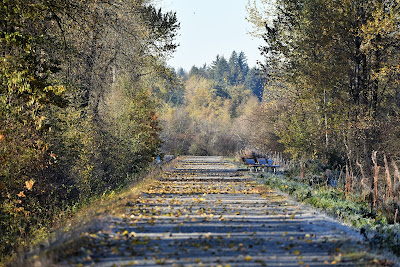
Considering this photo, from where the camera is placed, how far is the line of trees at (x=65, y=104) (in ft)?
38.7

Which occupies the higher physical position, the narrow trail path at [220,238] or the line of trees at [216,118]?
the line of trees at [216,118]

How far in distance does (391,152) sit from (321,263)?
60.9 ft

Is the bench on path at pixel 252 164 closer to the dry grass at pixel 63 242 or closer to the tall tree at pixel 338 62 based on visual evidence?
the tall tree at pixel 338 62

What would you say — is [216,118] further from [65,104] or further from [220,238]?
[220,238]

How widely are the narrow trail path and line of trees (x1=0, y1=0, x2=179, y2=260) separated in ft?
12.0

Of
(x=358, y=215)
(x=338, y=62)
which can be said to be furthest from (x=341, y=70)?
(x=358, y=215)

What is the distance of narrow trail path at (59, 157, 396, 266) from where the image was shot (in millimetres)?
6172

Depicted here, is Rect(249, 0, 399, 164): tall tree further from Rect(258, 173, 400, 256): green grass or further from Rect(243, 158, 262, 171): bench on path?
Rect(258, 173, 400, 256): green grass

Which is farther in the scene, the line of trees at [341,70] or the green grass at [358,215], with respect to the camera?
the line of trees at [341,70]

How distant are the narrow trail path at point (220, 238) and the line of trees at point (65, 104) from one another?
365 centimetres

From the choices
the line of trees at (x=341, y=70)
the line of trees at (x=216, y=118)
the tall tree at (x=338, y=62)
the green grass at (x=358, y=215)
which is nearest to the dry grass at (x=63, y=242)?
the green grass at (x=358, y=215)

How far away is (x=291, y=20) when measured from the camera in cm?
3047

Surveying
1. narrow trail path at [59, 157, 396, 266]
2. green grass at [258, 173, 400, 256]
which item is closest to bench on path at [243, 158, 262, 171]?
green grass at [258, 173, 400, 256]

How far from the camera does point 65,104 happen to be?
500 inches
